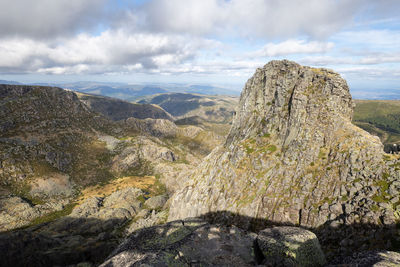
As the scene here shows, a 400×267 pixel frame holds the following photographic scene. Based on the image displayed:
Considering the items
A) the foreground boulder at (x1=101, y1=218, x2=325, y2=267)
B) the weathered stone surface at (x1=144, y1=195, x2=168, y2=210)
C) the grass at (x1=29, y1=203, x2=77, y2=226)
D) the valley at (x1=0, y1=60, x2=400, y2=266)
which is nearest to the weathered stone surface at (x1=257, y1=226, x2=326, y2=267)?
the foreground boulder at (x1=101, y1=218, x2=325, y2=267)

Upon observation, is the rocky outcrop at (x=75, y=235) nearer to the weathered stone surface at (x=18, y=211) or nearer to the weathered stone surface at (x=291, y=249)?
the weathered stone surface at (x=18, y=211)

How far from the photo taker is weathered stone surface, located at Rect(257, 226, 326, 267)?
2303 cm

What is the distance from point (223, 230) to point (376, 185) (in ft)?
93.2

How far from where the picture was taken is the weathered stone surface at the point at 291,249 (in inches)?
907

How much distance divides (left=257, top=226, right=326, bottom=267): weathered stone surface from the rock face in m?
13.1

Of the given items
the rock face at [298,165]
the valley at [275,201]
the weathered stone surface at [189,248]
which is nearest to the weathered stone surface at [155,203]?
the valley at [275,201]

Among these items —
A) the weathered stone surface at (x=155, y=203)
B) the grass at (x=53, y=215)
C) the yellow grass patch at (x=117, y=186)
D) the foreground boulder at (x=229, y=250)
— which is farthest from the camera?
the yellow grass patch at (x=117, y=186)

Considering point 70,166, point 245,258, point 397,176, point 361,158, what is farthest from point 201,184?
point 70,166

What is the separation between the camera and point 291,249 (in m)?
23.5

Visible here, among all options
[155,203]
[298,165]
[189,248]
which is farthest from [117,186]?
[189,248]

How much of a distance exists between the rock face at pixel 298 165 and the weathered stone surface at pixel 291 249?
1314 cm

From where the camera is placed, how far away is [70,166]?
6841 inches

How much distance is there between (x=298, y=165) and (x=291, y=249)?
26.6 meters

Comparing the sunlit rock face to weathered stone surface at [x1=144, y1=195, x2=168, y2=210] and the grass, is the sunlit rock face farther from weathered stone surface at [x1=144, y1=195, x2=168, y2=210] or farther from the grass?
the grass
